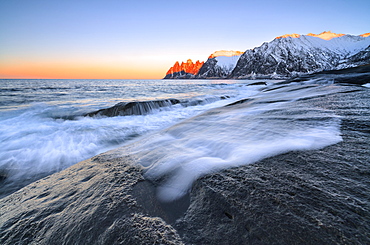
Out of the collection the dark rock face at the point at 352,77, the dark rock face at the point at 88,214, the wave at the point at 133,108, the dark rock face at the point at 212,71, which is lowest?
the wave at the point at 133,108

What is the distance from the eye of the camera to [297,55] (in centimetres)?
10738

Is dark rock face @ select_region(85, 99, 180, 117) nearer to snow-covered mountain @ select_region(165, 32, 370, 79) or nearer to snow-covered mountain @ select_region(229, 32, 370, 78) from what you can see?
snow-covered mountain @ select_region(165, 32, 370, 79)

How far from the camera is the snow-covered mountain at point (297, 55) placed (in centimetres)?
9875

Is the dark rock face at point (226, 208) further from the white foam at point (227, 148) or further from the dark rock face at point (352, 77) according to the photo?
the dark rock face at point (352, 77)

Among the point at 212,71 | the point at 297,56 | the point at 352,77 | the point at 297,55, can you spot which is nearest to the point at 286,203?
the point at 352,77

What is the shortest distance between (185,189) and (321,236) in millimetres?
923

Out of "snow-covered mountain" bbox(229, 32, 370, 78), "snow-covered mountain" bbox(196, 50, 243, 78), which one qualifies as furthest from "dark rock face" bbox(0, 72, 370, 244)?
"snow-covered mountain" bbox(196, 50, 243, 78)

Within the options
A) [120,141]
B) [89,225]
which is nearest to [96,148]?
[120,141]

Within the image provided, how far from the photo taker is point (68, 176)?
2.14 m

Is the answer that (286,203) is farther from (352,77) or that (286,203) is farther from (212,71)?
(212,71)

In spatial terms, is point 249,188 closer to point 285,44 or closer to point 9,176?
point 9,176

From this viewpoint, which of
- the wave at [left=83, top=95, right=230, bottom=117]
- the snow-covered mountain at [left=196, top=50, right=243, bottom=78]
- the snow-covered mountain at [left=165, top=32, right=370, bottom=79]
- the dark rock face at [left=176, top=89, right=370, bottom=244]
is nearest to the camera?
the dark rock face at [left=176, top=89, right=370, bottom=244]

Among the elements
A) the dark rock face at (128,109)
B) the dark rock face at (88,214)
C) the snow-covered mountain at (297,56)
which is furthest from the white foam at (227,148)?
the snow-covered mountain at (297,56)

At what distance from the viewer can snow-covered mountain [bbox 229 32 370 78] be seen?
3888 inches
